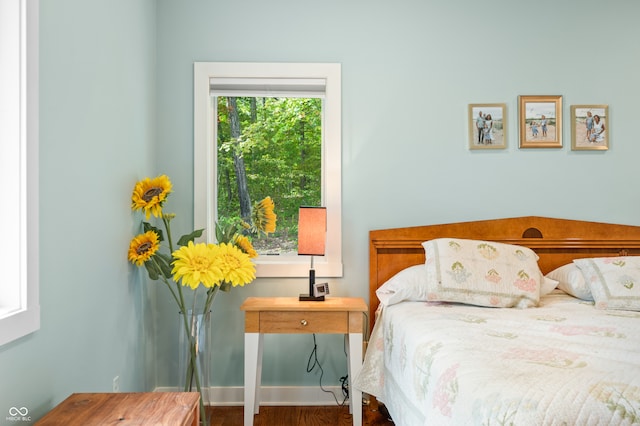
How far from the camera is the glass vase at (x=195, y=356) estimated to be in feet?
8.44

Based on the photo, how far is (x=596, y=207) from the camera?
3.12 metres

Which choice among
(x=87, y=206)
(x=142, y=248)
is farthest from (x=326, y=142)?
(x=87, y=206)

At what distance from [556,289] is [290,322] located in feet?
5.03

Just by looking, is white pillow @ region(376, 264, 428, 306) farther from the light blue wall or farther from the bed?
the light blue wall

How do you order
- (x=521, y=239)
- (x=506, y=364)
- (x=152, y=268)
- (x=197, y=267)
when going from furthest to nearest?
(x=521, y=239) < (x=152, y=268) < (x=197, y=267) < (x=506, y=364)

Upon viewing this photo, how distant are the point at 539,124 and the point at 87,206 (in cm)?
257

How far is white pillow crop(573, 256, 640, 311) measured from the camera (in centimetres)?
249

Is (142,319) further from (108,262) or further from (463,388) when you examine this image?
(463,388)

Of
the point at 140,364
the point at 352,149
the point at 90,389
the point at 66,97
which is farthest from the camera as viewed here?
the point at 352,149

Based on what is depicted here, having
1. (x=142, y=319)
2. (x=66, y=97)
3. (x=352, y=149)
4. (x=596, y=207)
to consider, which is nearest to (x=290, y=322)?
(x=142, y=319)

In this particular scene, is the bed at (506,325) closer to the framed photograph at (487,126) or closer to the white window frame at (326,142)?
the white window frame at (326,142)

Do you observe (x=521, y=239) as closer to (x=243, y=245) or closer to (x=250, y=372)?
(x=243, y=245)

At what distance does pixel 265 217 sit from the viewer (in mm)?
2893

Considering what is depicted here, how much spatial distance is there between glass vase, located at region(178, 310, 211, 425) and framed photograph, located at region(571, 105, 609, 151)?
2441mm
